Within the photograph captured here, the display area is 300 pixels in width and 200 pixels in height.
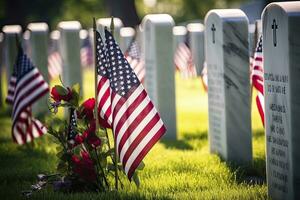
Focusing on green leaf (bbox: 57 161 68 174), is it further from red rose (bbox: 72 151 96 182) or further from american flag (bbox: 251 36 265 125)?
american flag (bbox: 251 36 265 125)

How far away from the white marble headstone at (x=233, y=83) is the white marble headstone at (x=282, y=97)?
2.40 metres

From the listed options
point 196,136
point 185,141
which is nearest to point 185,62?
point 196,136

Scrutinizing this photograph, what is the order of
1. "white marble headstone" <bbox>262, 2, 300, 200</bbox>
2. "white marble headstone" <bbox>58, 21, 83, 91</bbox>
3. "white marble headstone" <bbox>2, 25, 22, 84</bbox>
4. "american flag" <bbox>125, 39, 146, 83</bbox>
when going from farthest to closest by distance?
"white marble headstone" <bbox>2, 25, 22, 84</bbox> < "white marble headstone" <bbox>58, 21, 83, 91</bbox> < "american flag" <bbox>125, 39, 146, 83</bbox> < "white marble headstone" <bbox>262, 2, 300, 200</bbox>

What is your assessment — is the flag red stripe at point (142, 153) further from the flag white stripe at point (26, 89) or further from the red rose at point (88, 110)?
the flag white stripe at point (26, 89)

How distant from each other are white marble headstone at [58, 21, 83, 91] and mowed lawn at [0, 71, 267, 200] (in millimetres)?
2396

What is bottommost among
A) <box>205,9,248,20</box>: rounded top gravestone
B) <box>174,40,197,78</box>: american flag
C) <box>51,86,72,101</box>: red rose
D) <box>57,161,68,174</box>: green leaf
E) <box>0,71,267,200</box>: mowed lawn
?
<box>0,71,267,200</box>: mowed lawn

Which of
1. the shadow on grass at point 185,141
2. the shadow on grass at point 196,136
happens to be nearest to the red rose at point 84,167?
the shadow on grass at point 185,141

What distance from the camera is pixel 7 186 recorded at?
26.2 feet

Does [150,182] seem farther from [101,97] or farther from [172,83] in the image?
[172,83]

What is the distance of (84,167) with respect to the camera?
7234mm

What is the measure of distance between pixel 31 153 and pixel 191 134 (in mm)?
2884

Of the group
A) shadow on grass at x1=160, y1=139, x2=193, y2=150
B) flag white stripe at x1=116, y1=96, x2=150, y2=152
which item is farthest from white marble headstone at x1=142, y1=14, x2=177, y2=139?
flag white stripe at x1=116, y1=96, x2=150, y2=152

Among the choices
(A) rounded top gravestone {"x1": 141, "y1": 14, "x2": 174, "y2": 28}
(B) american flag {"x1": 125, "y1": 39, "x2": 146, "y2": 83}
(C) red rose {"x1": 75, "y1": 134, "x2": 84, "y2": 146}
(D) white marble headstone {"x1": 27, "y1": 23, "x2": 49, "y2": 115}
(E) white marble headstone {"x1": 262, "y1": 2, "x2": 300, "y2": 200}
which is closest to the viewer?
(E) white marble headstone {"x1": 262, "y1": 2, "x2": 300, "y2": 200}

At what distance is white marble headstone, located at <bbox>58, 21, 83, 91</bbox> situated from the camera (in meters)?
14.4
